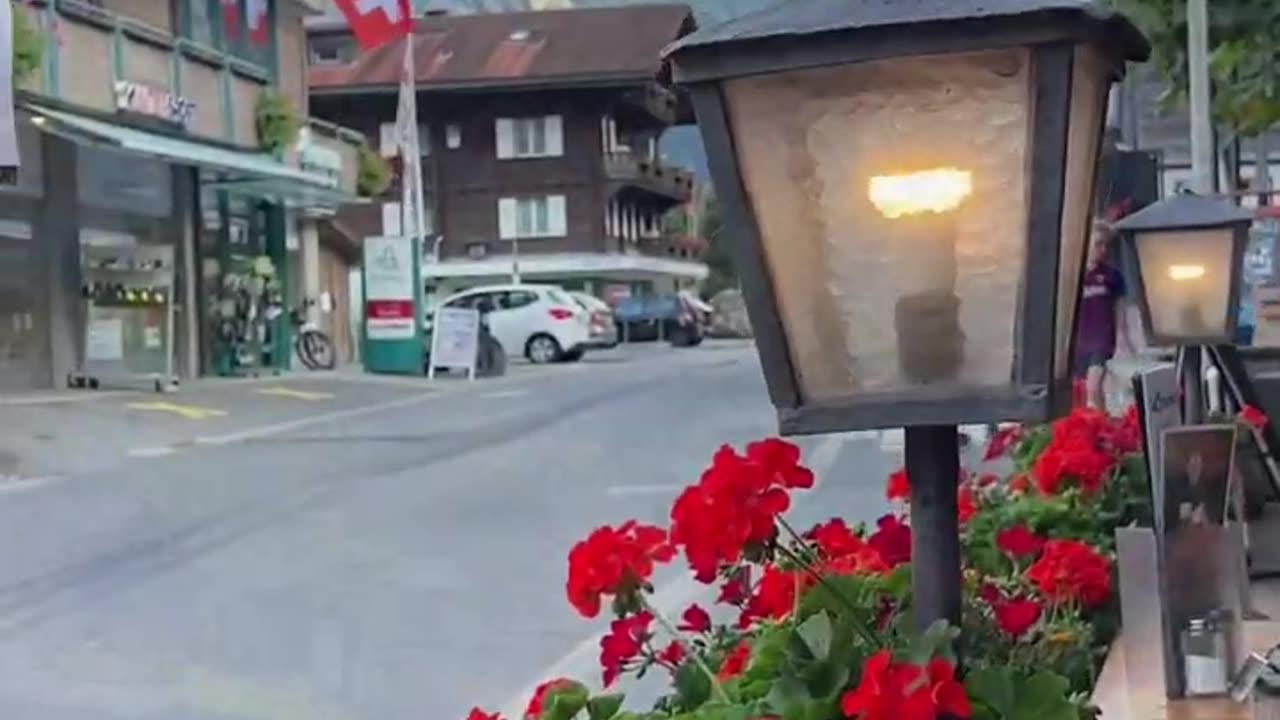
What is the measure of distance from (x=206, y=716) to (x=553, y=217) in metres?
55.9

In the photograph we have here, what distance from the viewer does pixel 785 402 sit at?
2.16 m

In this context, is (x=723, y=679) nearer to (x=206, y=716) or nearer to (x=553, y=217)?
(x=206, y=716)

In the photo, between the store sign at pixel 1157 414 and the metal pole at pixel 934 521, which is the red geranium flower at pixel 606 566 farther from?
the store sign at pixel 1157 414

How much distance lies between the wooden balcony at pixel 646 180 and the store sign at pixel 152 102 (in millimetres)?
36401

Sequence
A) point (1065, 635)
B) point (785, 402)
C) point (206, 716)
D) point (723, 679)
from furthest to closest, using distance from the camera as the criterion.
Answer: point (206, 716) → point (1065, 635) → point (723, 679) → point (785, 402)

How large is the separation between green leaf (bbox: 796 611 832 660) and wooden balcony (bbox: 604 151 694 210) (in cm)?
5885

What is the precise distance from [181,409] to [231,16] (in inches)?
397

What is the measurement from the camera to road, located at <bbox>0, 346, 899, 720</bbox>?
7.01 metres

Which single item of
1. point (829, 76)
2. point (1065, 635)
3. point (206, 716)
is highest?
point (829, 76)

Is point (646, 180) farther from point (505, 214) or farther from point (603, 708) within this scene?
point (603, 708)

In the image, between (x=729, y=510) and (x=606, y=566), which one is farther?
(x=606, y=566)

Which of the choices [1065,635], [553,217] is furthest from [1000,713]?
[553,217]

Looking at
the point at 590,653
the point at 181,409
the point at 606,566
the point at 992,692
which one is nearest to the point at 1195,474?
the point at 606,566

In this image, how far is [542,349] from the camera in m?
38.7
